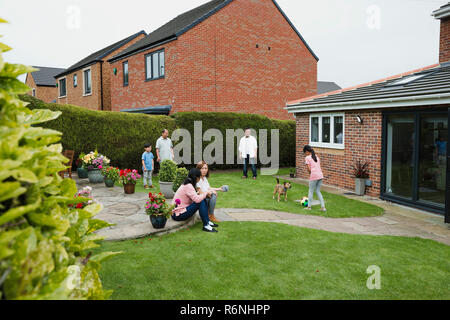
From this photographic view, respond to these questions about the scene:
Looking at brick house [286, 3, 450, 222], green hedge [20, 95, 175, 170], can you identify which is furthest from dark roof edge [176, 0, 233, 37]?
brick house [286, 3, 450, 222]

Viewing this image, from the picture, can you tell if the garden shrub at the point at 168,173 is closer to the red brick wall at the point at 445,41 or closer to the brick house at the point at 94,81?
the red brick wall at the point at 445,41

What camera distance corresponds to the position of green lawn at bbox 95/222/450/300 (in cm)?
438

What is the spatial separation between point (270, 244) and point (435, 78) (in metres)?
8.31

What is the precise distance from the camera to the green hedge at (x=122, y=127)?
13406 millimetres

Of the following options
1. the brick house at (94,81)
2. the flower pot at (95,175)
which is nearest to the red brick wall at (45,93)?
the brick house at (94,81)

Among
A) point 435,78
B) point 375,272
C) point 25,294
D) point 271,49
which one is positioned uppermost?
point 271,49

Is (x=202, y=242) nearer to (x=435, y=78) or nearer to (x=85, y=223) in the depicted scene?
(x=85, y=223)

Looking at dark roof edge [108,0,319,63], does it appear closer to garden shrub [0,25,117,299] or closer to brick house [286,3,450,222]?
→ brick house [286,3,450,222]

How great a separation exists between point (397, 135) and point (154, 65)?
1577 centimetres

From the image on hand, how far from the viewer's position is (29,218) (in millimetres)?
1863

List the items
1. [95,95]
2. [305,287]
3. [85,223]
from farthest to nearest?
[95,95]
[305,287]
[85,223]

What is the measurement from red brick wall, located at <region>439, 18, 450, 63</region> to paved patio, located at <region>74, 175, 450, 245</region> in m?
7.05

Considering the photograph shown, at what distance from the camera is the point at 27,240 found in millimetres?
1673

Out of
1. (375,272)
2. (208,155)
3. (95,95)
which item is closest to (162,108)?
(208,155)
